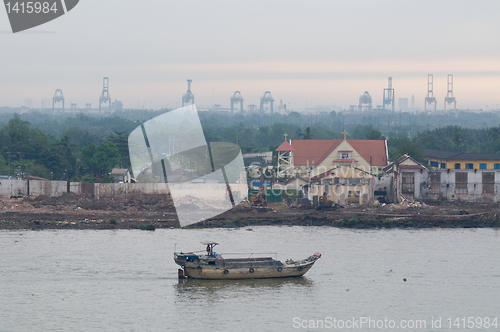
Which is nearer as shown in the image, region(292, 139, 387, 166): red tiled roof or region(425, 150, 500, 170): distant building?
region(425, 150, 500, 170): distant building

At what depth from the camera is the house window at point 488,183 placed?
3500 cm

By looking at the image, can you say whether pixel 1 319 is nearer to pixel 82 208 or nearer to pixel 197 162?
pixel 82 208

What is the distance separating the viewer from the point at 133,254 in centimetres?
2209

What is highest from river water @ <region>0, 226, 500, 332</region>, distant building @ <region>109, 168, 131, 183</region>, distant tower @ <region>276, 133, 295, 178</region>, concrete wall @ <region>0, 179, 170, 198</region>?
distant tower @ <region>276, 133, 295, 178</region>

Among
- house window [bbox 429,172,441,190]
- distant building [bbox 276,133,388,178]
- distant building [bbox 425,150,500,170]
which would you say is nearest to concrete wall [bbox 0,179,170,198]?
distant building [bbox 276,133,388,178]

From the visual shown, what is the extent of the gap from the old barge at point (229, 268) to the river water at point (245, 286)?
26 centimetres

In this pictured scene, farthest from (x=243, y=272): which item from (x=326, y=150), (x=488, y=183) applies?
(x=326, y=150)

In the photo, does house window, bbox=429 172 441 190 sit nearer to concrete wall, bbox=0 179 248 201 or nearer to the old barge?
concrete wall, bbox=0 179 248 201

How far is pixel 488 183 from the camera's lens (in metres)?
35.1

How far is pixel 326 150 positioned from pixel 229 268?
2501 cm

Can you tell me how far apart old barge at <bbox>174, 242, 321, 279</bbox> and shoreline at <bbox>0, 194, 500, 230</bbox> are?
27.8ft

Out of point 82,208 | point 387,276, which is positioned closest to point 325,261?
point 387,276

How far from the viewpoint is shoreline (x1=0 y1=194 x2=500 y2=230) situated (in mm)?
28156

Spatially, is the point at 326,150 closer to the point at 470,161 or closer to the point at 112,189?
the point at 470,161
